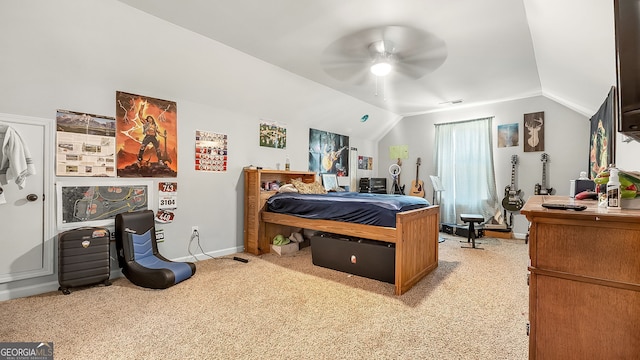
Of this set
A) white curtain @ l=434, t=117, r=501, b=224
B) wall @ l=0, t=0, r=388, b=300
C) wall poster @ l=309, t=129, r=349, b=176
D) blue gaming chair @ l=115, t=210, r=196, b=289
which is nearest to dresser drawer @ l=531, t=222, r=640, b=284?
blue gaming chair @ l=115, t=210, r=196, b=289

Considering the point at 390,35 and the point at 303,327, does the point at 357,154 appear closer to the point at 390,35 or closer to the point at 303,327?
the point at 390,35

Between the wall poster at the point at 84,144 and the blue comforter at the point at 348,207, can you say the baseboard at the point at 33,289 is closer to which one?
the wall poster at the point at 84,144

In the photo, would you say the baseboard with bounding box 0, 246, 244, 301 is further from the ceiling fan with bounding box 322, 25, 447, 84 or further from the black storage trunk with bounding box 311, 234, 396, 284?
the ceiling fan with bounding box 322, 25, 447, 84

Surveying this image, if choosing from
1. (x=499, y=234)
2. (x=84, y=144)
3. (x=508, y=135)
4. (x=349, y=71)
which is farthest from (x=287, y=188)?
(x=508, y=135)

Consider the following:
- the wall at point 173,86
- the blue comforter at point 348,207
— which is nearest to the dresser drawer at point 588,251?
the blue comforter at point 348,207

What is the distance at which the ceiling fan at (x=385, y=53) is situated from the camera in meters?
2.76

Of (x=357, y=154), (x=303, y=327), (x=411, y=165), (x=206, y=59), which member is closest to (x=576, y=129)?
(x=411, y=165)

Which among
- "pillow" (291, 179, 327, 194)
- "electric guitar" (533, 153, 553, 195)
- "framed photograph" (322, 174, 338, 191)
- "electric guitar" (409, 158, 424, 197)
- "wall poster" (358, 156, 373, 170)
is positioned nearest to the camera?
"pillow" (291, 179, 327, 194)

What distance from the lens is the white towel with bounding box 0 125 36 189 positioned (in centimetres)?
231

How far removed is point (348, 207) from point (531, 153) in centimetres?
384

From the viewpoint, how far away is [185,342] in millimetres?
1797

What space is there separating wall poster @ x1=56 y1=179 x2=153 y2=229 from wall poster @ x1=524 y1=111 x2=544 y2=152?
228 inches

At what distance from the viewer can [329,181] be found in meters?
5.45

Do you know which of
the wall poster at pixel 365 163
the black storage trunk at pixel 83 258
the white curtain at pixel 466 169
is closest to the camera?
the black storage trunk at pixel 83 258
